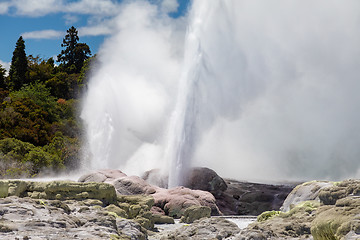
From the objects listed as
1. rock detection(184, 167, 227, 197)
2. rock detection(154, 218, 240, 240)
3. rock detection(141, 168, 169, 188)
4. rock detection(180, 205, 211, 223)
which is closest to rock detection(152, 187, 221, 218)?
rock detection(180, 205, 211, 223)

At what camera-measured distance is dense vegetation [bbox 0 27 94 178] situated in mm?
28203

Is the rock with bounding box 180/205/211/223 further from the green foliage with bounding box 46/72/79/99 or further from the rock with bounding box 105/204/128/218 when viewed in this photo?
the green foliage with bounding box 46/72/79/99

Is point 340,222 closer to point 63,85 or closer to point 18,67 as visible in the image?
point 18,67

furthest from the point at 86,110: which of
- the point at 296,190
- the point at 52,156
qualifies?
the point at 296,190

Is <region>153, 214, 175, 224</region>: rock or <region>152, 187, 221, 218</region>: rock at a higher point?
<region>152, 187, 221, 218</region>: rock

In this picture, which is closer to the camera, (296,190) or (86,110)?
(296,190)

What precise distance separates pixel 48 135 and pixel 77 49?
2862cm

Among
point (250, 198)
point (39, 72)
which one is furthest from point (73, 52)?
point (250, 198)

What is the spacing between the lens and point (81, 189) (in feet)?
44.1

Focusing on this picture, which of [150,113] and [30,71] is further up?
[30,71]

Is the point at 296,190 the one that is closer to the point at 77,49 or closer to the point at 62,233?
the point at 62,233

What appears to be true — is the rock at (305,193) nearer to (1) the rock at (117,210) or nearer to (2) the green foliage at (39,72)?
(1) the rock at (117,210)

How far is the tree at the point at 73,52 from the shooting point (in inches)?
2458

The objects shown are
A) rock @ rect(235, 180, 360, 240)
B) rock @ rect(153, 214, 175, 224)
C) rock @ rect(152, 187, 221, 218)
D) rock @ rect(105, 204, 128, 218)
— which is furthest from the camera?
rock @ rect(152, 187, 221, 218)
